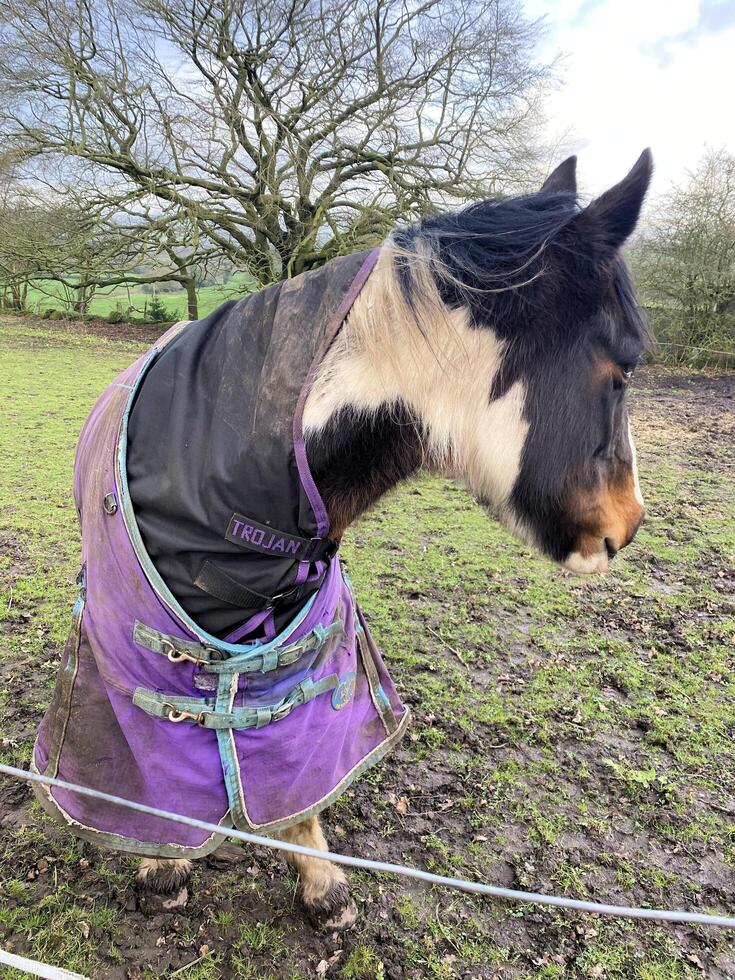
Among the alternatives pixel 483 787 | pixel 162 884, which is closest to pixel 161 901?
pixel 162 884

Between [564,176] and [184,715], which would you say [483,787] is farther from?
[564,176]

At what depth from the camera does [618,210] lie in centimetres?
141

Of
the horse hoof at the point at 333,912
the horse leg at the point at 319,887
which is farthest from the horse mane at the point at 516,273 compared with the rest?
the horse hoof at the point at 333,912

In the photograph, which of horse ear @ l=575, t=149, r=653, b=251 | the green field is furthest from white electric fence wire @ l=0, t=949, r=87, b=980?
horse ear @ l=575, t=149, r=653, b=251

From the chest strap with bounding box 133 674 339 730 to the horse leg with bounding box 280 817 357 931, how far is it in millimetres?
743

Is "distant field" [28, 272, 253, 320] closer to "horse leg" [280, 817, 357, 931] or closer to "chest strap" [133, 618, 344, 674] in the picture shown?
"horse leg" [280, 817, 357, 931]

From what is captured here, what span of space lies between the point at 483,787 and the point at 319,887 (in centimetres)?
100

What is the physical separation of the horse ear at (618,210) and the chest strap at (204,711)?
1.52 m

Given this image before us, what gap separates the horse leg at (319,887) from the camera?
2209 mm

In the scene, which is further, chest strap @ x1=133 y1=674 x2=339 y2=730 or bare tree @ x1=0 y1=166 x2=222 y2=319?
bare tree @ x1=0 y1=166 x2=222 y2=319

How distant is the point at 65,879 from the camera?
2354 millimetres

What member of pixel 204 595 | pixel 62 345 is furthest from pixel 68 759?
pixel 62 345

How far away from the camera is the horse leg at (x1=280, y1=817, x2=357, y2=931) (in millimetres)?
2209

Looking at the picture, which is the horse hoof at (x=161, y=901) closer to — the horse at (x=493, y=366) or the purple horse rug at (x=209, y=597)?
the purple horse rug at (x=209, y=597)
